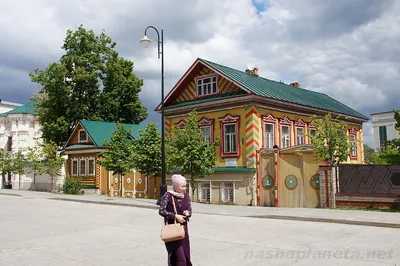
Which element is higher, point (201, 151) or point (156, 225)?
point (201, 151)

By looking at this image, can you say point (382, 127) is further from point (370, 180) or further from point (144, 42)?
point (144, 42)

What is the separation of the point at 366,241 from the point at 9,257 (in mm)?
8290

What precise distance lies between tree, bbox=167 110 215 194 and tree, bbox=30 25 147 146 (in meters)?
18.3

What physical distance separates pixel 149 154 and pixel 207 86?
556cm

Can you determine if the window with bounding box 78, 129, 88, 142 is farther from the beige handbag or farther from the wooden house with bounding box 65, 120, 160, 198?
the beige handbag

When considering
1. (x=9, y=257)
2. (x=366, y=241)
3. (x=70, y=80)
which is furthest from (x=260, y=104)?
(x=70, y=80)

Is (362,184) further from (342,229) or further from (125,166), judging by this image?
(125,166)

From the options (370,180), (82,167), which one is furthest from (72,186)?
(370,180)

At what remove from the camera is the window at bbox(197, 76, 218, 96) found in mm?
24906

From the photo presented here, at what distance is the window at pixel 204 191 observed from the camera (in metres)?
24.2

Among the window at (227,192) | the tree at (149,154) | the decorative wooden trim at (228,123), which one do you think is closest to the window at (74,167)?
the tree at (149,154)

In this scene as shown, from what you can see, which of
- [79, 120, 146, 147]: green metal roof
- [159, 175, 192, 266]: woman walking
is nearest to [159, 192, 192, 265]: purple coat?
[159, 175, 192, 266]: woman walking

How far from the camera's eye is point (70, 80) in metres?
38.8

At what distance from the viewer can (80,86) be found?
39375 millimetres
